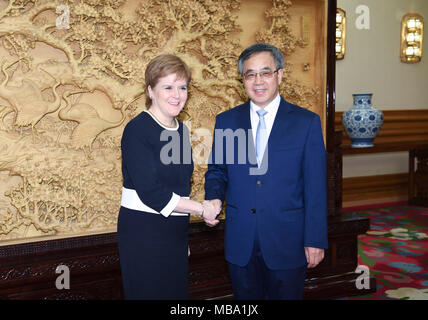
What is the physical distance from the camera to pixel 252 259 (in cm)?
185

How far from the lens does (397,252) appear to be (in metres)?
4.16

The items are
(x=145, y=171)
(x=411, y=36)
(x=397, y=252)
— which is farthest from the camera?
(x=411, y=36)

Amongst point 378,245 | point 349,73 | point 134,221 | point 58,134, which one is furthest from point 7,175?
point 349,73

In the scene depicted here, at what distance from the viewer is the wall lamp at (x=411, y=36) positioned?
6.15m

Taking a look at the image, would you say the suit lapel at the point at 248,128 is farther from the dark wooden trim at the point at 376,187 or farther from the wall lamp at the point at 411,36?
the wall lamp at the point at 411,36

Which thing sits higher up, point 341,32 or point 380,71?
point 341,32

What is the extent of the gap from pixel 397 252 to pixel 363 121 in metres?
1.28

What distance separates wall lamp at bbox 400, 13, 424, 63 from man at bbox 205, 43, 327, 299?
5.07 metres

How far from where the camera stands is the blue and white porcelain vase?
424 centimetres

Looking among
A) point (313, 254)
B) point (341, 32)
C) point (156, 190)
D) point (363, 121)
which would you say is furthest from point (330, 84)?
Result: point (341, 32)

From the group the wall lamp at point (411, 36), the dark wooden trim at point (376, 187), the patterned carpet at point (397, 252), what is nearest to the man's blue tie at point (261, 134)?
the patterned carpet at point (397, 252)

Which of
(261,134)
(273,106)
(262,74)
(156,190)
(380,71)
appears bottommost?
(156,190)

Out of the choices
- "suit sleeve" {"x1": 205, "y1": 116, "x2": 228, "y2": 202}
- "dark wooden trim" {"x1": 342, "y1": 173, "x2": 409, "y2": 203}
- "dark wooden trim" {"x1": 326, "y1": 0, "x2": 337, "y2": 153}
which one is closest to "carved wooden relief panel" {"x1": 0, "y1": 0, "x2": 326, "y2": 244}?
"dark wooden trim" {"x1": 326, "y1": 0, "x2": 337, "y2": 153}

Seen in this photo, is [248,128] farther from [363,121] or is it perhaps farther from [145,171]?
[363,121]
